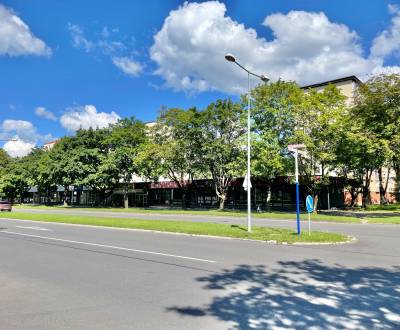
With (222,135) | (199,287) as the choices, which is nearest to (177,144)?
(222,135)

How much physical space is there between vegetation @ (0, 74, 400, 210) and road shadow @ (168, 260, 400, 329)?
2169 centimetres

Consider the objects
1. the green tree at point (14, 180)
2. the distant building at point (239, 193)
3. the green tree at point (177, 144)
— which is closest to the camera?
the green tree at point (177, 144)

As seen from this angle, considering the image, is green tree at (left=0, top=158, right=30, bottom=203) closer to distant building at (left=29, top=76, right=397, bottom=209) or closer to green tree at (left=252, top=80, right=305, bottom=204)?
distant building at (left=29, top=76, right=397, bottom=209)

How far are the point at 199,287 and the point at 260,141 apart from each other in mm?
27853

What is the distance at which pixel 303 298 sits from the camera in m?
6.58

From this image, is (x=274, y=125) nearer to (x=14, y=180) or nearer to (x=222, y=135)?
(x=222, y=135)


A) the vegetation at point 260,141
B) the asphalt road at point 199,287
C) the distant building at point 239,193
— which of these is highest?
the vegetation at point 260,141

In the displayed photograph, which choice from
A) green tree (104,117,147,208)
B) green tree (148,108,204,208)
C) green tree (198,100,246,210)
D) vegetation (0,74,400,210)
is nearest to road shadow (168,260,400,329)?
vegetation (0,74,400,210)

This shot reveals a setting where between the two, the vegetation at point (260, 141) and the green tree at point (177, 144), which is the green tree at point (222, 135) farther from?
the green tree at point (177, 144)

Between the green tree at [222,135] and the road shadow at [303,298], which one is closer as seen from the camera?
the road shadow at [303,298]

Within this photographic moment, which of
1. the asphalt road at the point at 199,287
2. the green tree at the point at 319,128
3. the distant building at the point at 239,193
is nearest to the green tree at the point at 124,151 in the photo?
the distant building at the point at 239,193

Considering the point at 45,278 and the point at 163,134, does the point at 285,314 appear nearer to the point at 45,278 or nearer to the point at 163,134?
the point at 45,278

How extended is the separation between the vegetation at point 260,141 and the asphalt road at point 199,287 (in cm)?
1974

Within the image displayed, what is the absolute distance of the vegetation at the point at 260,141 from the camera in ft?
101
